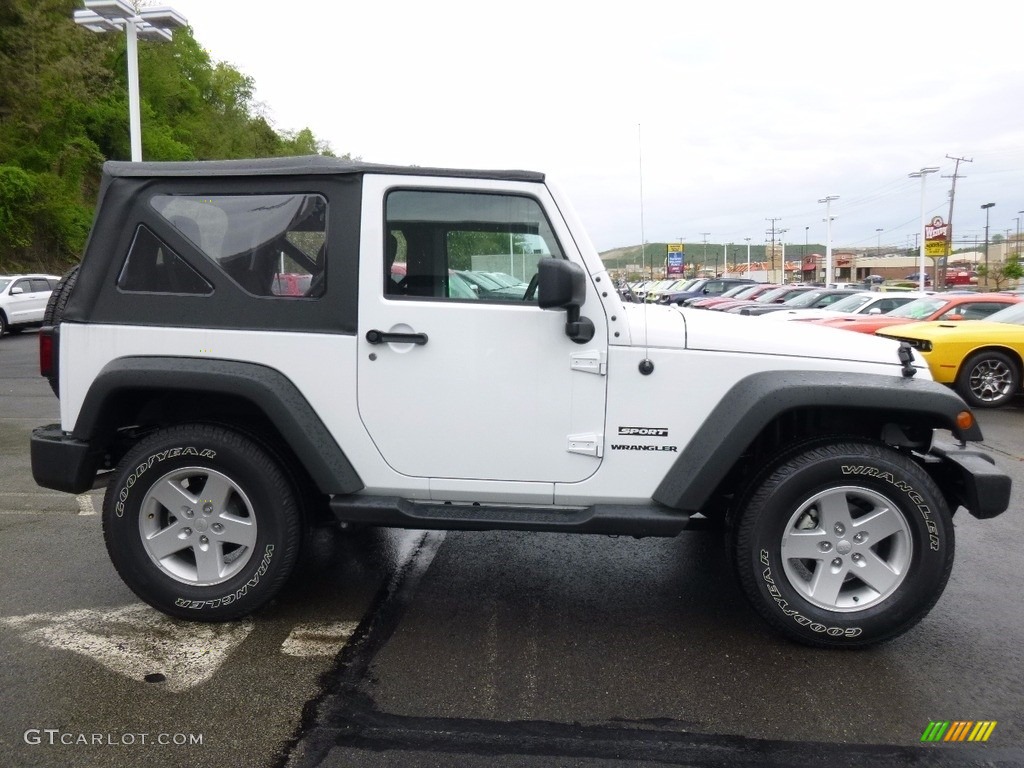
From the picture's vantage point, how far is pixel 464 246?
12.3ft

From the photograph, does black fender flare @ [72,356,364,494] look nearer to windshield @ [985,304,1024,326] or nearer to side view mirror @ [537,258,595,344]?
side view mirror @ [537,258,595,344]

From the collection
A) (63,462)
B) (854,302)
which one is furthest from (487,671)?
(854,302)

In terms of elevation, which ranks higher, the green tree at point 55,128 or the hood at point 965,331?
the green tree at point 55,128

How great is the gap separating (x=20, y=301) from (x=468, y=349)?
67.6 feet

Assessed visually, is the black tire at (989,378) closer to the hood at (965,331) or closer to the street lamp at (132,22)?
the hood at (965,331)

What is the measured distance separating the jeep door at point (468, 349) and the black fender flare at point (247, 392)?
0.21 meters

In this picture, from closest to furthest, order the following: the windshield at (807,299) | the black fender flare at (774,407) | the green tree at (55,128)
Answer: the black fender flare at (774,407)
the windshield at (807,299)
the green tree at (55,128)

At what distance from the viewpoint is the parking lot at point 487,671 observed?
2908 millimetres

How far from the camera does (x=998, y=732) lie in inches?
119

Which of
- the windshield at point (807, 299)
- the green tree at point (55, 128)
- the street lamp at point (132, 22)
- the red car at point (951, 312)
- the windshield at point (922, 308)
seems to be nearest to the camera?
the street lamp at point (132, 22)

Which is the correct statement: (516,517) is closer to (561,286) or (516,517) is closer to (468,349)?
(468,349)

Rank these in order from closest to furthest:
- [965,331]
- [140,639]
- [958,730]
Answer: [958,730] < [140,639] < [965,331]

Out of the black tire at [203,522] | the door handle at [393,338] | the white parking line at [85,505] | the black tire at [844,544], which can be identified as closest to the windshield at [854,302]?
the black tire at [844,544]

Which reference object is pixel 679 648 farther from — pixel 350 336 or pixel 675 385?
pixel 350 336
